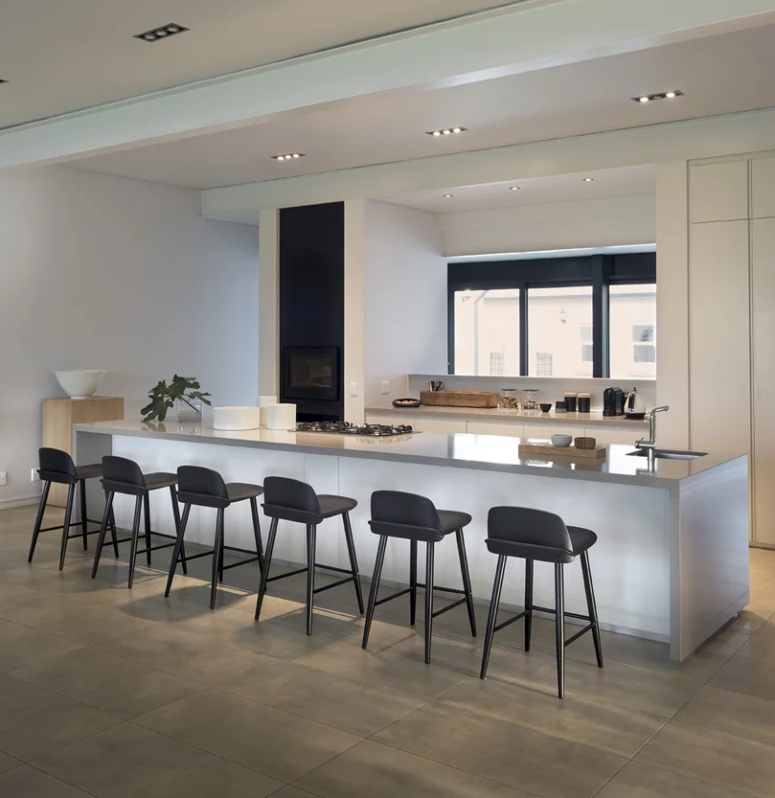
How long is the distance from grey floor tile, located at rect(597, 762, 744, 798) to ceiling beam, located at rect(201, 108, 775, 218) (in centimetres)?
444

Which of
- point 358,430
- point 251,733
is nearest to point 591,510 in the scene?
point 358,430

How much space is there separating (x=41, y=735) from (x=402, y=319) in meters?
5.61

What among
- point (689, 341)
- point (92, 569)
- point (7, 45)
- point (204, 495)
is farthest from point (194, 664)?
point (689, 341)

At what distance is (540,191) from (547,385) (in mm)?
1797

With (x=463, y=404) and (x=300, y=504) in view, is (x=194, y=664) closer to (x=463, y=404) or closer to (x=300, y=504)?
(x=300, y=504)

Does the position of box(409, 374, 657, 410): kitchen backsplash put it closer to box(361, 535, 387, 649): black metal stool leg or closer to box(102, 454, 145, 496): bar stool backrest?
box(102, 454, 145, 496): bar stool backrest

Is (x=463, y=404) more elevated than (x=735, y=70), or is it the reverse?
(x=735, y=70)

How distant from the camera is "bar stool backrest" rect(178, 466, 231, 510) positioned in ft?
14.9

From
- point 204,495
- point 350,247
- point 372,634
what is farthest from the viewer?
point 350,247

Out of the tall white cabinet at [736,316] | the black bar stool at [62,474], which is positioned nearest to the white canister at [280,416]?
the black bar stool at [62,474]

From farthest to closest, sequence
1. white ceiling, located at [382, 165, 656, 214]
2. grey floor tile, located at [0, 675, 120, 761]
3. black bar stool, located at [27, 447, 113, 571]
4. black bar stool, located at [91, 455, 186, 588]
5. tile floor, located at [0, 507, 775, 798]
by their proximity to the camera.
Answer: white ceiling, located at [382, 165, 656, 214] → black bar stool, located at [27, 447, 113, 571] → black bar stool, located at [91, 455, 186, 588] → grey floor tile, located at [0, 675, 120, 761] → tile floor, located at [0, 507, 775, 798]

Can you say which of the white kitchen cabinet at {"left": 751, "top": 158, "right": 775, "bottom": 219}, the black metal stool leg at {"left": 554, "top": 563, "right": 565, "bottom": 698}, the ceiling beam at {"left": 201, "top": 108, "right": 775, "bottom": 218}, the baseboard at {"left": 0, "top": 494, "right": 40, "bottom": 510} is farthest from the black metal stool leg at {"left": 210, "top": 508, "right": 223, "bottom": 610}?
the white kitchen cabinet at {"left": 751, "top": 158, "right": 775, "bottom": 219}

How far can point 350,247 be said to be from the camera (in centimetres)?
766

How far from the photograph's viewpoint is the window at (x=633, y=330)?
25.2 feet
